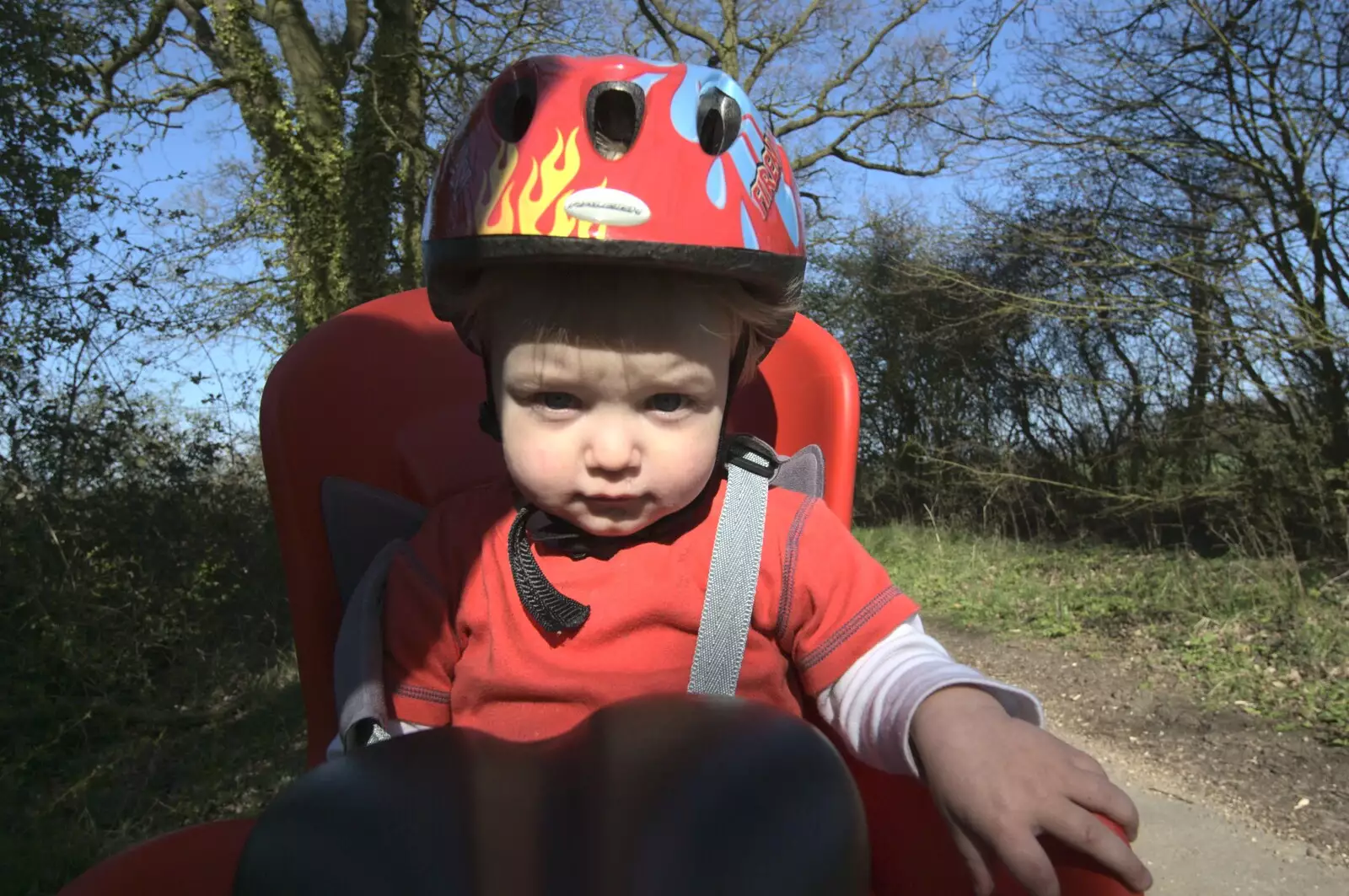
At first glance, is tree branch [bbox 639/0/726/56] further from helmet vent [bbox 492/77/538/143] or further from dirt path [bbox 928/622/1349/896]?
helmet vent [bbox 492/77/538/143]

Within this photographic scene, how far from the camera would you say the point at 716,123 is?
4.89 feet

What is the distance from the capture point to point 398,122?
697 cm

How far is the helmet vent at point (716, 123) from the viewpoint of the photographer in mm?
1483

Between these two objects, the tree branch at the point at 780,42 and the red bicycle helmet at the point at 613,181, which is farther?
the tree branch at the point at 780,42

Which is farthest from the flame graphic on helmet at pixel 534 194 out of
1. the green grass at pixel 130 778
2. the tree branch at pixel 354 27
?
the tree branch at pixel 354 27

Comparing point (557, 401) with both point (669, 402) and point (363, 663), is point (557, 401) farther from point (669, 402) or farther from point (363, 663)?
point (363, 663)

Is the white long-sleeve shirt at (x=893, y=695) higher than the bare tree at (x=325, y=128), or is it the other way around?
the bare tree at (x=325, y=128)

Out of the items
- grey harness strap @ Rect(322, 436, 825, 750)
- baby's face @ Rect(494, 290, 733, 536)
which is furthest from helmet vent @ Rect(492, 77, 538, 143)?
grey harness strap @ Rect(322, 436, 825, 750)

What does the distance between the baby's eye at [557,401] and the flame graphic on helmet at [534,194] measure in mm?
218

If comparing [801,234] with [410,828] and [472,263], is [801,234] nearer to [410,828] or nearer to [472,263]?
[472,263]

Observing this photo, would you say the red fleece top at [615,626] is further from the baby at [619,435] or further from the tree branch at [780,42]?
the tree branch at [780,42]

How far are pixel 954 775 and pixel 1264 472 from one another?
4992mm

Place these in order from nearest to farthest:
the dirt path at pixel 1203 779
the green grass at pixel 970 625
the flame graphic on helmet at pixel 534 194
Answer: the flame graphic on helmet at pixel 534 194
the dirt path at pixel 1203 779
the green grass at pixel 970 625

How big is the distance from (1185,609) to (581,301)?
4.37 metres
